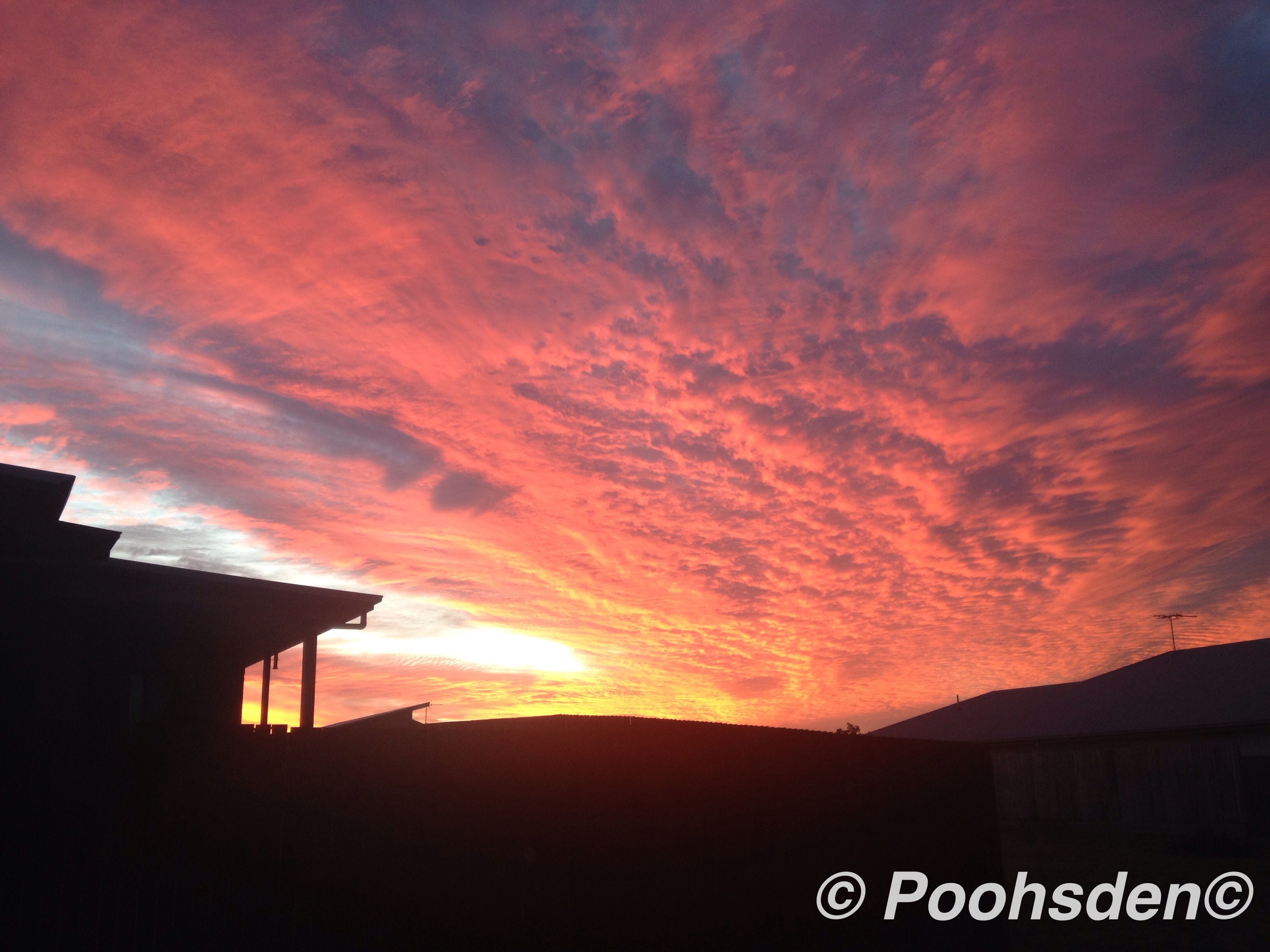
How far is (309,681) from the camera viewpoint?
13531 millimetres

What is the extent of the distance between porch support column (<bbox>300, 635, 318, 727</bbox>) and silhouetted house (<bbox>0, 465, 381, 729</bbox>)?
0.07ft

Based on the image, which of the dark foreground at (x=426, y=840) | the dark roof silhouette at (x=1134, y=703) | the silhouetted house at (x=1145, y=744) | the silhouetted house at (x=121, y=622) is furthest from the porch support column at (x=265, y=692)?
the silhouetted house at (x=1145, y=744)

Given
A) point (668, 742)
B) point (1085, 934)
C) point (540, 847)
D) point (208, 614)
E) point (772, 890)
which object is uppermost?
point (208, 614)

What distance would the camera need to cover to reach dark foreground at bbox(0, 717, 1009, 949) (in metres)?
5.55

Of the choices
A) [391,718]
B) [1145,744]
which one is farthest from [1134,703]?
[391,718]

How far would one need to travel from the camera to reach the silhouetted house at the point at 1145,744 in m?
28.2

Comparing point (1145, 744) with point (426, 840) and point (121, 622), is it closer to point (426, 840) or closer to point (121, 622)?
point (426, 840)

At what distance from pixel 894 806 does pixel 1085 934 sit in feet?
17.7

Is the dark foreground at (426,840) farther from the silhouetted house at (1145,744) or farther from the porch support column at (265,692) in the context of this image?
the silhouetted house at (1145,744)

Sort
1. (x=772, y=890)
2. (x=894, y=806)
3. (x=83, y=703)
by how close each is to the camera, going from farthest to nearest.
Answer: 1. (x=83, y=703)
2. (x=894, y=806)
3. (x=772, y=890)

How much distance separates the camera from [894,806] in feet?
36.1

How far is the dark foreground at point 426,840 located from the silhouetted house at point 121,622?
3764mm

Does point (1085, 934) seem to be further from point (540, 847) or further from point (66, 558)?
point (66, 558)

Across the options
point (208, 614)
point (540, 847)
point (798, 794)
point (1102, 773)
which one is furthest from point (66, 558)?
point (1102, 773)
